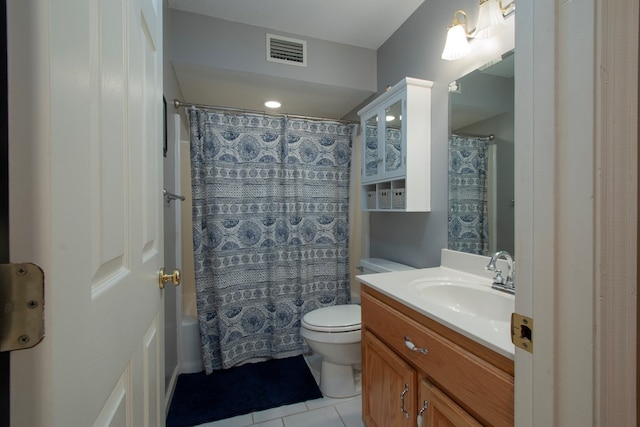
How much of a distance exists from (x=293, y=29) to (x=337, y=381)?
7.69 feet

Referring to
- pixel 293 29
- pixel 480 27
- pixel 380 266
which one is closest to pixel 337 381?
pixel 380 266

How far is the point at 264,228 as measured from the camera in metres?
→ 2.15

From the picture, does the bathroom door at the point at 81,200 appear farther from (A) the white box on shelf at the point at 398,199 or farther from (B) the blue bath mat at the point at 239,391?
(A) the white box on shelf at the point at 398,199

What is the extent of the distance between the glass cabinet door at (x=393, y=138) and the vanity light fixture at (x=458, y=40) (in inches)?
14.1

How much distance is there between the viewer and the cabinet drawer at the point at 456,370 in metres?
0.70

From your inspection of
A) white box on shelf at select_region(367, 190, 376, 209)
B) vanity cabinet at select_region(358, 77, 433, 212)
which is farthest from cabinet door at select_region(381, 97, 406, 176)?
white box on shelf at select_region(367, 190, 376, 209)

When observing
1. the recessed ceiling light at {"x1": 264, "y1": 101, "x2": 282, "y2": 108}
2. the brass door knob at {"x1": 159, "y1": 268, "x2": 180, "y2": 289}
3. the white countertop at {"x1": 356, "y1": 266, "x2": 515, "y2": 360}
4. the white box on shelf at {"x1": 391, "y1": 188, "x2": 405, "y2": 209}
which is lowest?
the white countertop at {"x1": 356, "y1": 266, "x2": 515, "y2": 360}

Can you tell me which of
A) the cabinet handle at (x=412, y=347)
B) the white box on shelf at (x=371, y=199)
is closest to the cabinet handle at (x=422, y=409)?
the cabinet handle at (x=412, y=347)

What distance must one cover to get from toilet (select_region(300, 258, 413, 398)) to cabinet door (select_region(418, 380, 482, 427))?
2.32ft

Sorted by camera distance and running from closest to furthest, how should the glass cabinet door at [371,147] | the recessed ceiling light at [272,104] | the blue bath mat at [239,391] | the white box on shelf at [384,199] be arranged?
the blue bath mat at [239,391]
the white box on shelf at [384,199]
the glass cabinet door at [371,147]
the recessed ceiling light at [272,104]

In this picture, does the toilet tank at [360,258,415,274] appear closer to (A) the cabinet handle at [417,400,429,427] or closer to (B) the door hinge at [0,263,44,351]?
(A) the cabinet handle at [417,400,429,427]

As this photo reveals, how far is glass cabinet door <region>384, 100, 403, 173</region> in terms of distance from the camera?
170cm

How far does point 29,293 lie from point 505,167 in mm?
1532

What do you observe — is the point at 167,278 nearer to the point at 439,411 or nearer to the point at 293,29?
the point at 439,411
